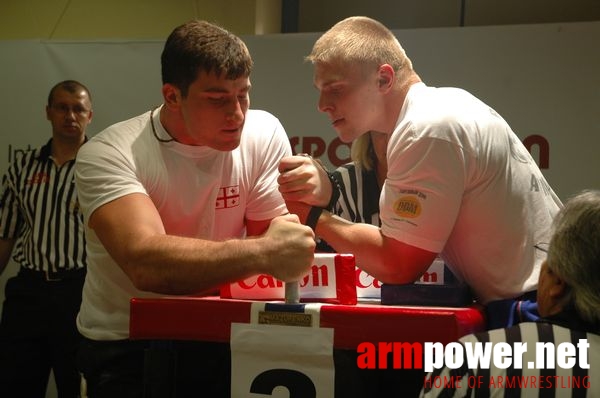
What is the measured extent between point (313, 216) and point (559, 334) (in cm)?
81

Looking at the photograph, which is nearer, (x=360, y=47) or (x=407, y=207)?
(x=407, y=207)

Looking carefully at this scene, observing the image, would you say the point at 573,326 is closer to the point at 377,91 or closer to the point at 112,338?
the point at 377,91

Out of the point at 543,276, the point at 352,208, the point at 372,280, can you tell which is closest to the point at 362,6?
the point at 352,208

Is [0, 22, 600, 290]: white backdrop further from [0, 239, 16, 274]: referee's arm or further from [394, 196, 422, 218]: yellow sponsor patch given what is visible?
[394, 196, 422, 218]: yellow sponsor patch

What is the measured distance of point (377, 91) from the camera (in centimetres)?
228

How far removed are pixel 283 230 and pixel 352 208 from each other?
1319mm

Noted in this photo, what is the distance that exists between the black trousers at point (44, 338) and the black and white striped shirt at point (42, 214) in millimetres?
140

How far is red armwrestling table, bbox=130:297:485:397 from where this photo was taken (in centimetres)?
160

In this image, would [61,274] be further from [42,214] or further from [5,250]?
[5,250]

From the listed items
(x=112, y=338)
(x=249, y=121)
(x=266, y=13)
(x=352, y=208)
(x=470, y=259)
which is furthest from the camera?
(x=266, y=13)

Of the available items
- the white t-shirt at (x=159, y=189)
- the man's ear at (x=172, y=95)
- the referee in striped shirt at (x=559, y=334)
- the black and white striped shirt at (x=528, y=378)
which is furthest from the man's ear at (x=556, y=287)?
the man's ear at (x=172, y=95)

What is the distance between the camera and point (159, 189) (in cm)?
215

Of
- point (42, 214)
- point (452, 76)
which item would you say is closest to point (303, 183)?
point (452, 76)

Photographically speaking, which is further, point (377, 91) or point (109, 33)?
point (109, 33)
